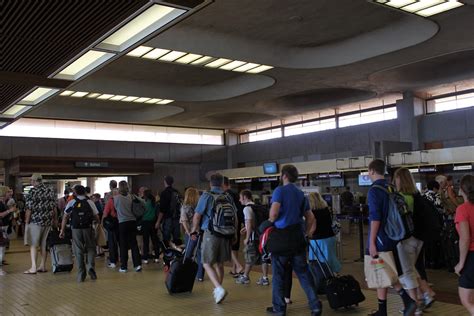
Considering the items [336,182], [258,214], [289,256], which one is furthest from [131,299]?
[336,182]

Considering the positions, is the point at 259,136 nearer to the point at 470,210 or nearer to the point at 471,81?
the point at 471,81

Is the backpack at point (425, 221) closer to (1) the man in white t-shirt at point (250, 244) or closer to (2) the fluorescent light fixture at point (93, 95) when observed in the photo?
(1) the man in white t-shirt at point (250, 244)

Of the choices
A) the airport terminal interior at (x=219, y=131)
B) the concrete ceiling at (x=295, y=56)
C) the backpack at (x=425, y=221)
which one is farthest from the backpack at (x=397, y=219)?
the concrete ceiling at (x=295, y=56)

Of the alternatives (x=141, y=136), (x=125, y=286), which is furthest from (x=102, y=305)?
(x=141, y=136)

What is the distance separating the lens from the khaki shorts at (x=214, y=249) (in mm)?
6258

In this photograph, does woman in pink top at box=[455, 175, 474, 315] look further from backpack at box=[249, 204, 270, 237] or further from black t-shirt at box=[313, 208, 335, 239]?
backpack at box=[249, 204, 270, 237]

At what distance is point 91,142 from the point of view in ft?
78.3

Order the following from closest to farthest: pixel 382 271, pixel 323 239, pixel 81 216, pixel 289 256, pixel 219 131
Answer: pixel 382 271 < pixel 289 256 < pixel 323 239 < pixel 81 216 < pixel 219 131

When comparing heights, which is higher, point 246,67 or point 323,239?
point 246,67

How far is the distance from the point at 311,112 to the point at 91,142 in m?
10.7

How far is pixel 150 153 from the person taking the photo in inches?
1014

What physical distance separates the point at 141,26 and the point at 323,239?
3563mm

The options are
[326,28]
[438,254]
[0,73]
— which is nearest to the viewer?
[0,73]

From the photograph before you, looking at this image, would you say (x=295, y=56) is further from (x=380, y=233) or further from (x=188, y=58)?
(x=380, y=233)
